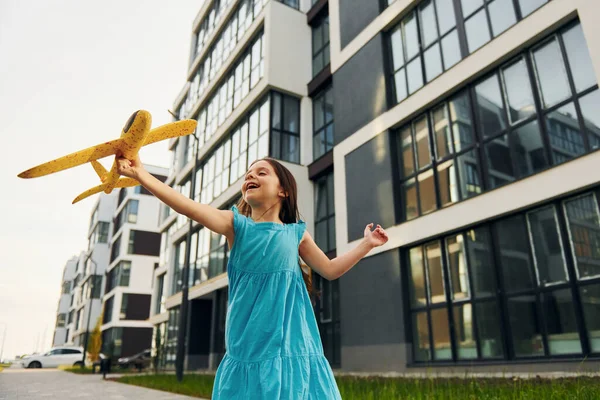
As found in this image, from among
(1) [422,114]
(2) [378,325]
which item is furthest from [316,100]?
(2) [378,325]

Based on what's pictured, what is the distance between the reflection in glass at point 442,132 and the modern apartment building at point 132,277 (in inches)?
1437

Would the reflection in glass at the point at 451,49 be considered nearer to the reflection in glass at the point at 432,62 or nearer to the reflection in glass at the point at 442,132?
the reflection in glass at the point at 432,62

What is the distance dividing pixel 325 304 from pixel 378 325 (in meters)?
3.33

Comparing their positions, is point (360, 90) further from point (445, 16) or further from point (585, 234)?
point (585, 234)

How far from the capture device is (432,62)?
38.7 feet

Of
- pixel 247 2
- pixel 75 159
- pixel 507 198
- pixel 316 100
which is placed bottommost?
pixel 75 159

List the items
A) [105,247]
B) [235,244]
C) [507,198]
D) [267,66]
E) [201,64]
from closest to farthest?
[235,244] → [507,198] → [267,66] → [201,64] → [105,247]

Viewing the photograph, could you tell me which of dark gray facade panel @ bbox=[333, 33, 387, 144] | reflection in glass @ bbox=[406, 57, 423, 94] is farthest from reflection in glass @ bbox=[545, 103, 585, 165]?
dark gray facade panel @ bbox=[333, 33, 387, 144]

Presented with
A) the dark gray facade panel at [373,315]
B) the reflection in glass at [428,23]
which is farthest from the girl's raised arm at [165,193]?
the reflection in glass at [428,23]

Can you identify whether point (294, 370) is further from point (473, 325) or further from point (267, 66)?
point (267, 66)

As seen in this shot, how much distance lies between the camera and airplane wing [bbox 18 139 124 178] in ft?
5.61

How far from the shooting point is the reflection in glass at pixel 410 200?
1165cm

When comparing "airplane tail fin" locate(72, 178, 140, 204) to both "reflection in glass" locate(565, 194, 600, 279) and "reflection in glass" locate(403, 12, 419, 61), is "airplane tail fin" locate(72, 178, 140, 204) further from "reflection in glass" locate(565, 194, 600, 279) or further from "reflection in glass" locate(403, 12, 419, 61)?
"reflection in glass" locate(403, 12, 419, 61)

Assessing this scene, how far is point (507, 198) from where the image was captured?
29.9ft
